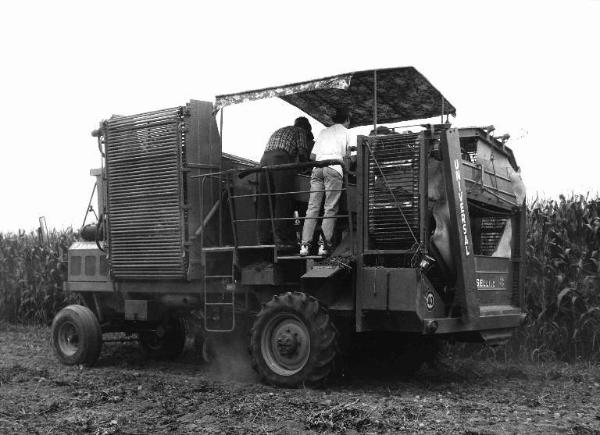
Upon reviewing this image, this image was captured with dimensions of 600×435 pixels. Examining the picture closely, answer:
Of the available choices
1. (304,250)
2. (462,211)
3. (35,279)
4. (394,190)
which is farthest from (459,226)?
(35,279)

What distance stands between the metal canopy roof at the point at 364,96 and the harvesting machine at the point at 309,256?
27 millimetres

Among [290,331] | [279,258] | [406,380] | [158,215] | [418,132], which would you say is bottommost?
[406,380]

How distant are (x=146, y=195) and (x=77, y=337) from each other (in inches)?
97.7

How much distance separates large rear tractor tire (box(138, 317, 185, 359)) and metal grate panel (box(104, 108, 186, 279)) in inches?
57.5

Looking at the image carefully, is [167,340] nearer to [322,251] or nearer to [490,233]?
[322,251]

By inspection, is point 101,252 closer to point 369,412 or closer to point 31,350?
point 31,350

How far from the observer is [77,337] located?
11156 millimetres

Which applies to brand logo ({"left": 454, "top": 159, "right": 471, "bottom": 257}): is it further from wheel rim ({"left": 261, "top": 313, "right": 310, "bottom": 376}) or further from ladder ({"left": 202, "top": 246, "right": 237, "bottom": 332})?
ladder ({"left": 202, "top": 246, "right": 237, "bottom": 332})

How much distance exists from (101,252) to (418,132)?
555cm

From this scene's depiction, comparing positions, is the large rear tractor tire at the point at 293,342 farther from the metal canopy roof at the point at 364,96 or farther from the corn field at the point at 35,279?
the corn field at the point at 35,279

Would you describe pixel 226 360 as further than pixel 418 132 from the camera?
Yes

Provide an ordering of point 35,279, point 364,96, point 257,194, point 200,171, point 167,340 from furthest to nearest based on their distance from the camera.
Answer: point 35,279
point 167,340
point 200,171
point 364,96
point 257,194

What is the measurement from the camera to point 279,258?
905cm

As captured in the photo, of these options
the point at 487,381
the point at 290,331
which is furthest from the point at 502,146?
the point at 290,331
